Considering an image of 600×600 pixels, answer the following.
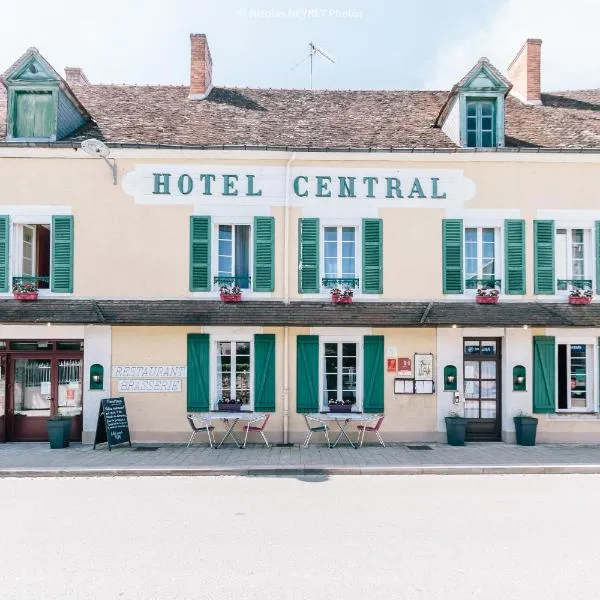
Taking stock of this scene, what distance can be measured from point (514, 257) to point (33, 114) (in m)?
12.0

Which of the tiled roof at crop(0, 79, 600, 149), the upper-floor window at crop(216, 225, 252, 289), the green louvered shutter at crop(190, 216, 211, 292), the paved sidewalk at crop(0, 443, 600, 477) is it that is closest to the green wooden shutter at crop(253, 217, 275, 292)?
the upper-floor window at crop(216, 225, 252, 289)

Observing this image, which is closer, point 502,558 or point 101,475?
point 502,558

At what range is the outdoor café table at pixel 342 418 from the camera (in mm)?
11148

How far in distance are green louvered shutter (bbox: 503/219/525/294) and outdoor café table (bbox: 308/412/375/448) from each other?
4.54m

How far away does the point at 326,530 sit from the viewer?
6.25 m

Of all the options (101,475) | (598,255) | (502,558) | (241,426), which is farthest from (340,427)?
(598,255)

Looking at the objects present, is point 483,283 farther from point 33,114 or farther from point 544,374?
point 33,114

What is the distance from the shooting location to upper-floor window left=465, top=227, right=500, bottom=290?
1213cm

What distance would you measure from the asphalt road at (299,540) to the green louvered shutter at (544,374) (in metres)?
3.20

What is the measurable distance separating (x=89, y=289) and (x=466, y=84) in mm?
10397

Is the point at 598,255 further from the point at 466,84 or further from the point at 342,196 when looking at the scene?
the point at 342,196

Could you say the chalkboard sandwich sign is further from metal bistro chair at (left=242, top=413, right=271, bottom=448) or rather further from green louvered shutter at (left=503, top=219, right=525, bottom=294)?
green louvered shutter at (left=503, top=219, right=525, bottom=294)

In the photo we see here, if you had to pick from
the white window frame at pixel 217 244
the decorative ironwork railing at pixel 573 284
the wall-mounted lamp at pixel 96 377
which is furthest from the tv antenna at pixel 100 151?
the decorative ironwork railing at pixel 573 284

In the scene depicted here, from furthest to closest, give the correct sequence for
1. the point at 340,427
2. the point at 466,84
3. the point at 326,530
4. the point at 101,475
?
the point at 466,84, the point at 340,427, the point at 101,475, the point at 326,530
